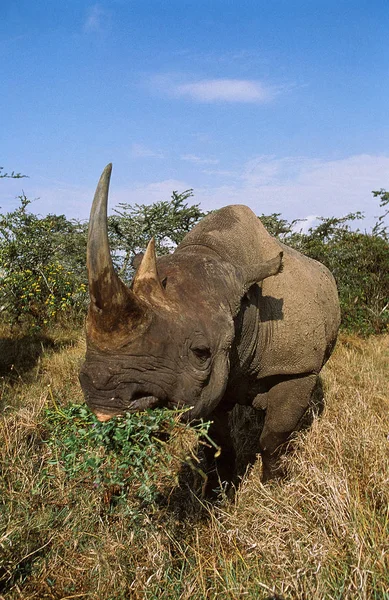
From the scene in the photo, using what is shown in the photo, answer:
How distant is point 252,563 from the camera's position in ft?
10.5

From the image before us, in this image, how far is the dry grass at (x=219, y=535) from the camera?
2.87m

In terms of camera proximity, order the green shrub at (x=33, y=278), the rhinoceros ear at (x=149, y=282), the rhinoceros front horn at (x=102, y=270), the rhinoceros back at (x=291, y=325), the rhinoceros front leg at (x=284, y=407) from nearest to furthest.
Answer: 1. the rhinoceros front horn at (x=102, y=270)
2. the rhinoceros ear at (x=149, y=282)
3. the rhinoceros back at (x=291, y=325)
4. the rhinoceros front leg at (x=284, y=407)
5. the green shrub at (x=33, y=278)

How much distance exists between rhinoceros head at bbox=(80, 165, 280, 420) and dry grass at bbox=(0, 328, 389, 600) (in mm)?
944

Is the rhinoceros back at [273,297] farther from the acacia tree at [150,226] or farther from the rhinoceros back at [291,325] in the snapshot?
the acacia tree at [150,226]

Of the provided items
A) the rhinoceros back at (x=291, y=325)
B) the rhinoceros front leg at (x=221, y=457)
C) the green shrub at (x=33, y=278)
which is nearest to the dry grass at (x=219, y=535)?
the rhinoceros front leg at (x=221, y=457)

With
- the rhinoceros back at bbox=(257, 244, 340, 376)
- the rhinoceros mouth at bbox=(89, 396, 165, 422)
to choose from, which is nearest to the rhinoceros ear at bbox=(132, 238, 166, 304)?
the rhinoceros mouth at bbox=(89, 396, 165, 422)

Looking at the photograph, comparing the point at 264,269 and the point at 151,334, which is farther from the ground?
the point at 264,269

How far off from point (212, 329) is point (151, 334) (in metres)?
0.45

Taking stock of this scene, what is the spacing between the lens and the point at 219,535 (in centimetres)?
367

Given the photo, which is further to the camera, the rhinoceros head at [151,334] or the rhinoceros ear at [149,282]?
the rhinoceros ear at [149,282]

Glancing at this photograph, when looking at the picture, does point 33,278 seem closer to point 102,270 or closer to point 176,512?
point 176,512

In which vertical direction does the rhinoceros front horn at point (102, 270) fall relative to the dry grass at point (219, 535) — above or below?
above

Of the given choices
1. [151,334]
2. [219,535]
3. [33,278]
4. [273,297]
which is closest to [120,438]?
[151,334]

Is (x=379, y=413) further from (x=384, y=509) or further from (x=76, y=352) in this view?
(x=76, y=352)
